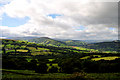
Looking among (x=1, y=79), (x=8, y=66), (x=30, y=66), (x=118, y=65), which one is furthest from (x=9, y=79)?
(x=118, y=65)

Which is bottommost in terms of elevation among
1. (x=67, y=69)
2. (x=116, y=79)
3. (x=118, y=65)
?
(x=67, y=69)

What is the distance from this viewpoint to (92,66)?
6900cm

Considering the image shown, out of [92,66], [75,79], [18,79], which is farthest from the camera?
[92,66]

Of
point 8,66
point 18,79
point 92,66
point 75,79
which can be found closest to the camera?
point 75,79

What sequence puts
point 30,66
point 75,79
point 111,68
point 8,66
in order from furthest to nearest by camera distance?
point 30,66, point 111,68, point 8,66, point 75,79

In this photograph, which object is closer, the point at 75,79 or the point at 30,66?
→ the point at 75,79

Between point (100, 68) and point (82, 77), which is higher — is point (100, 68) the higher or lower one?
the lower one

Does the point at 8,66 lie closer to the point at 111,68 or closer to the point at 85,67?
the point at 85,67

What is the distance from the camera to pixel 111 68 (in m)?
61.8

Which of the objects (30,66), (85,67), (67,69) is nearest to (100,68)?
(85,67)

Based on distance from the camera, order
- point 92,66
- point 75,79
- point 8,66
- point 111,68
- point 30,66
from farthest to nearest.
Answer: point 30,66
point 92,66
point 111,68
point 8,66
point 75,79

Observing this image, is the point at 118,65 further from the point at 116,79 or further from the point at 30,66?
the point at 30,66

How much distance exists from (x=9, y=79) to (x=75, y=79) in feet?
57.3

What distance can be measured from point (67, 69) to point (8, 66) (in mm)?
40984
